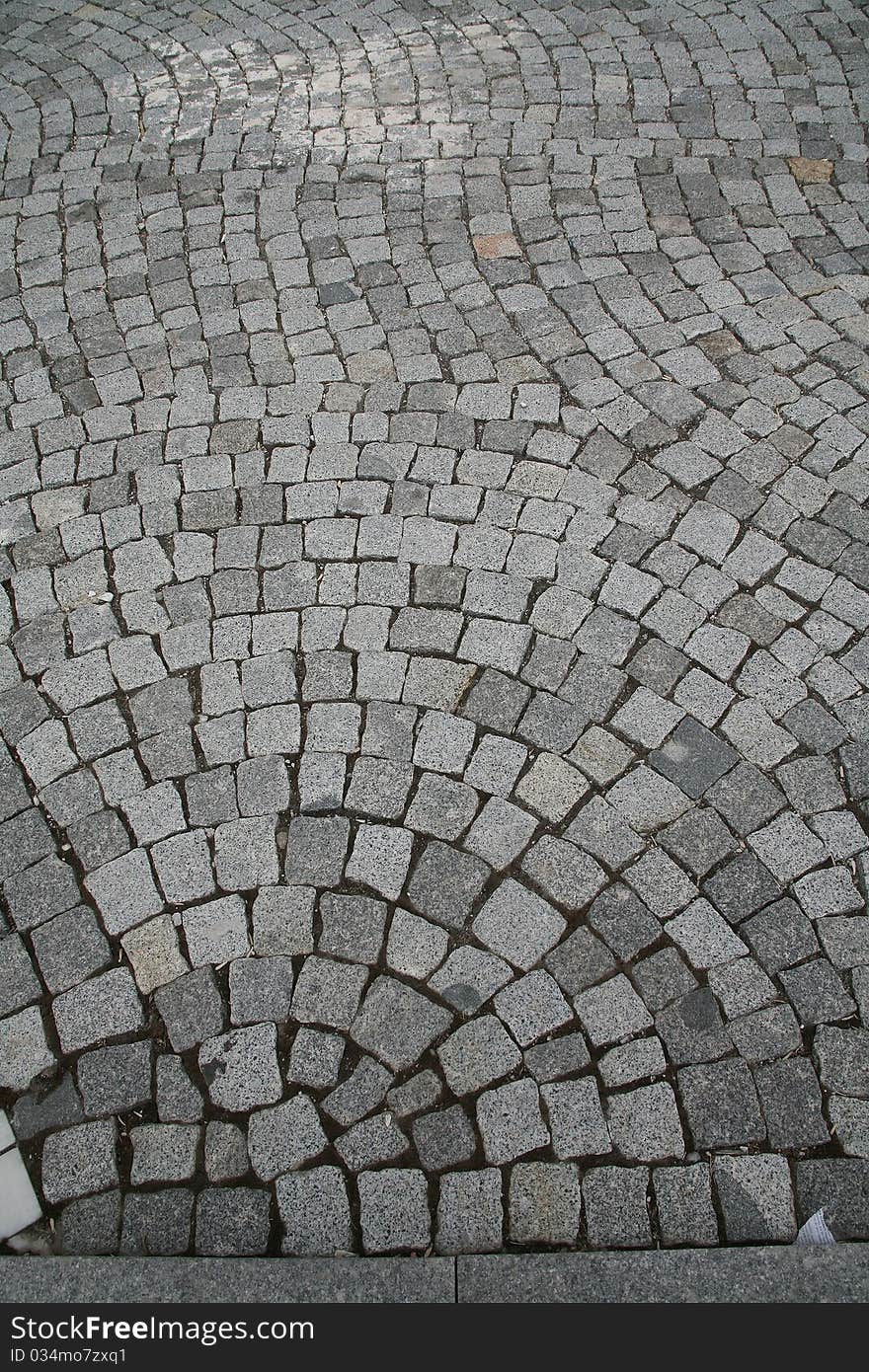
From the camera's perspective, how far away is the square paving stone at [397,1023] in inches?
130

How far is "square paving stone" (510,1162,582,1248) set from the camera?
9.80ft

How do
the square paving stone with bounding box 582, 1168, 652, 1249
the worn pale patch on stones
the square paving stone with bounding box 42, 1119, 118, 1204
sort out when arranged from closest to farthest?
1. the square paving stone with bounding box 582, 1168, 652, 1249
2. the square paving stone with bounding box 42, 1119, 118, 1204
3. the worn pale patch on stones

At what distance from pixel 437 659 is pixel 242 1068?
1776mm

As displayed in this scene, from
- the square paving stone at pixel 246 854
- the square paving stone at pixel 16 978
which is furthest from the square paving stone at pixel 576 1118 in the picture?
the square paving stone at pixel 16 978

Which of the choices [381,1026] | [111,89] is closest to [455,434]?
[381,1026]

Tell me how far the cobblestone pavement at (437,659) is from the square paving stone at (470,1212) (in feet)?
0.03

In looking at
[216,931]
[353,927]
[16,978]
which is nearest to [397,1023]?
[353,927]

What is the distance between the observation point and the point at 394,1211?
3.03 metres

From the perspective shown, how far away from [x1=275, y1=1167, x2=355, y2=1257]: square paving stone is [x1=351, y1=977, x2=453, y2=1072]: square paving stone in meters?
0.38

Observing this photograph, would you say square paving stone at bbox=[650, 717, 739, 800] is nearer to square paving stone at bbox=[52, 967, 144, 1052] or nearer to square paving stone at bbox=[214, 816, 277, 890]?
square paving stone at bbox=[214, 816, 277, 890]

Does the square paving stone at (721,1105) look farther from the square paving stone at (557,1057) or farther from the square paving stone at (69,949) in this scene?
the square paving stone at (69,949)

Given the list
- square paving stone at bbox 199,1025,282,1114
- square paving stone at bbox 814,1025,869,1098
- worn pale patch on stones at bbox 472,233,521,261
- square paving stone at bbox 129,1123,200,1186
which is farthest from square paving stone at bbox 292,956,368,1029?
worn pale patch on stones at bbox 472,233,521,261

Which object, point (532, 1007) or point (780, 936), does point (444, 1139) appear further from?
point (780, 936)

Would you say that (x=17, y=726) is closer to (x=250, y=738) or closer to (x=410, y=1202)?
(x=250, y=738)
